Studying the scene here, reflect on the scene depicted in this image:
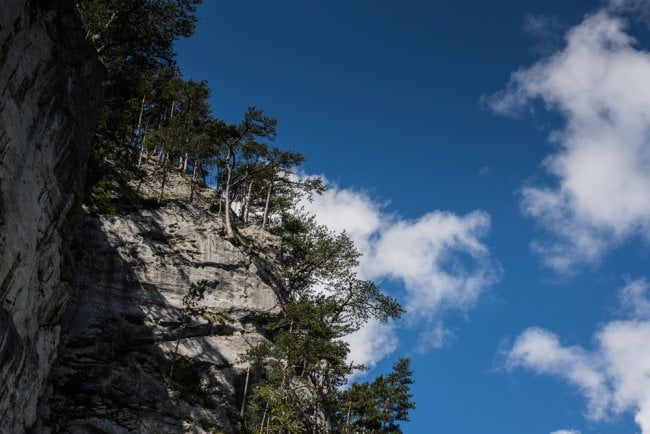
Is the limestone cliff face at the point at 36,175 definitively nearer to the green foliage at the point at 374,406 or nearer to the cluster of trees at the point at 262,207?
the cluster of trees at the point at 262,207

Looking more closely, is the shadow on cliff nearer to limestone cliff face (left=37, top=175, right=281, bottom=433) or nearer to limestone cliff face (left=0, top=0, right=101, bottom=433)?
limestone cliff face (left=37, top=175, right=281, bottom=433)

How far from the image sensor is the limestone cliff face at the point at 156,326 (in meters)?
27.6

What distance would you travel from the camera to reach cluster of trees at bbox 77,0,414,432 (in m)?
33.2

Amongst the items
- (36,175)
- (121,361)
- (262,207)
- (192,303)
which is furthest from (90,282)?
(262,207)

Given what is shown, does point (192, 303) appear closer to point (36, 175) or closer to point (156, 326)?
point (156, 326)

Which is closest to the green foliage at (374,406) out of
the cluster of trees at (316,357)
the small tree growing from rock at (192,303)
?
the cluster of trees at (316,357)

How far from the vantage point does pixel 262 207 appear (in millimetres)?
61781

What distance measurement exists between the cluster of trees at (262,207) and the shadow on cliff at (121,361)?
404 cm

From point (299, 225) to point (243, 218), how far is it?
29.0 ft

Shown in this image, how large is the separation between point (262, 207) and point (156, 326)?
96.6ft

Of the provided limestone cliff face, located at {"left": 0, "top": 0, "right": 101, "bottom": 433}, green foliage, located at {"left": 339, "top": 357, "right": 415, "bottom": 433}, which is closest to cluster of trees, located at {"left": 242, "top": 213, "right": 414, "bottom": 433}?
green foliage, located at {"left": 339, "top": 357, "right": 415, "bottom": 433}

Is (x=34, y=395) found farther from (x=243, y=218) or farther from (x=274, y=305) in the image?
(x=243, y=218)

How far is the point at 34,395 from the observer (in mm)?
21781

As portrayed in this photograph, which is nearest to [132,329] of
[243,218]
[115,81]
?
[115,81]
